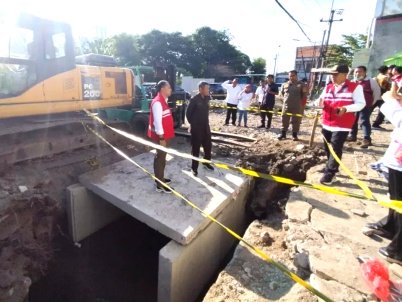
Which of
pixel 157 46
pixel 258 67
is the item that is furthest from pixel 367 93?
pixel 258 67

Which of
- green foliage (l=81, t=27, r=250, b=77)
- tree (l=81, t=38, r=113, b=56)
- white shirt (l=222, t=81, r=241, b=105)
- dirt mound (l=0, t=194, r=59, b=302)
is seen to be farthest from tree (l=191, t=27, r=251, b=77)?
dirt mound (l=0, t=194, r=59, b=302)

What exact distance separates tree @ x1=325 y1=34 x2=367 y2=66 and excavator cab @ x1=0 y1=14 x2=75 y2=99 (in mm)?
30120

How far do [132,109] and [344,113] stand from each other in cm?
525

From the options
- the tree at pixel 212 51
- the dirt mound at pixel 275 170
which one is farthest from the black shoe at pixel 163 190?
the tree at pixel 212 51

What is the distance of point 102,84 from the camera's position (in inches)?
248

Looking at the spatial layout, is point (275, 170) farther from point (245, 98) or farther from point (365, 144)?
point (245, 98)

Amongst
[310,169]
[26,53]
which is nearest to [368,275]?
[310,169]

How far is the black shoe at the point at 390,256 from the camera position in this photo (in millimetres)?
2809

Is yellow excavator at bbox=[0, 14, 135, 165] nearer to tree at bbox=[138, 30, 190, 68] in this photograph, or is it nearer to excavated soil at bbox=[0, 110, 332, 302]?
excavated soil at bbox=[0, 110, 332, 302]

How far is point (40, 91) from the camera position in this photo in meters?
5.07

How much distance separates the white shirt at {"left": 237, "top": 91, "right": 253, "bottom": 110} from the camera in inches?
382

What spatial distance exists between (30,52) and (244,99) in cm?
649

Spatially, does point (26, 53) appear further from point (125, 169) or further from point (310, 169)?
point (310, 169)

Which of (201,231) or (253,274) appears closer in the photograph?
(253,274)
